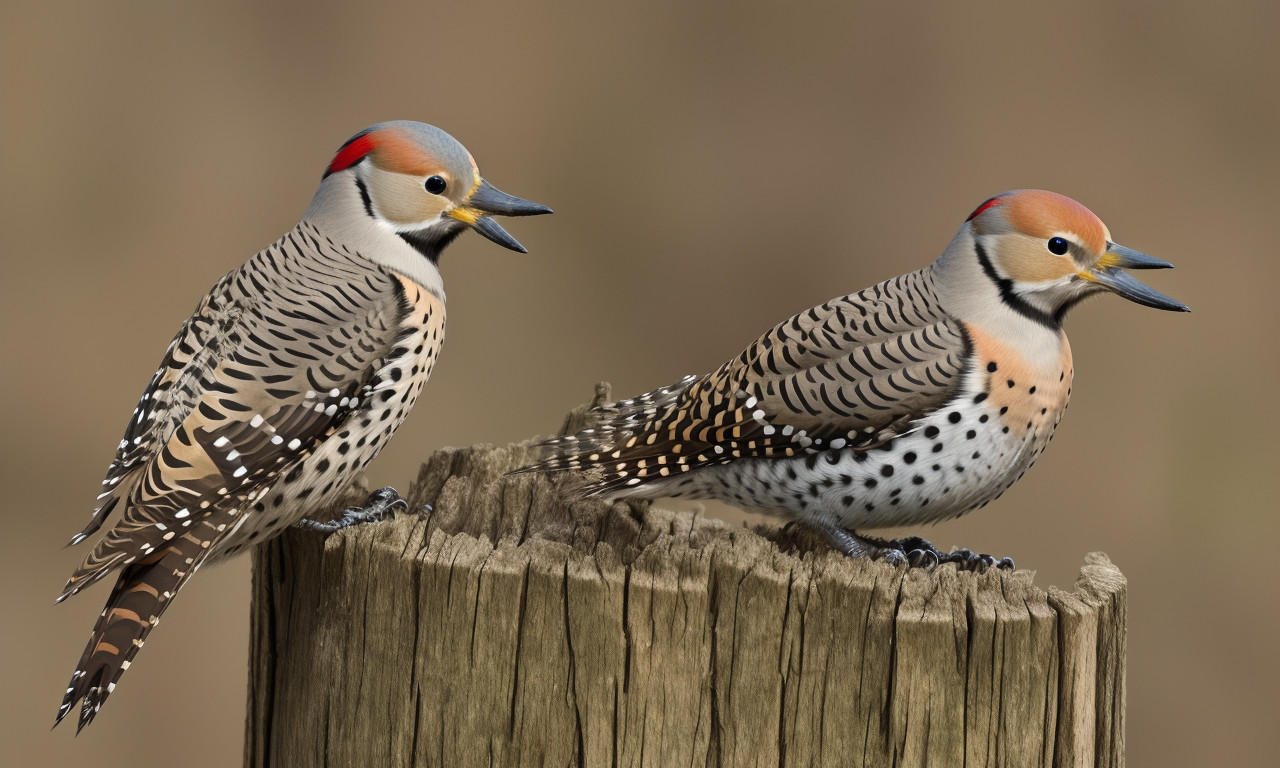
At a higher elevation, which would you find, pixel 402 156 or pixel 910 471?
pixel 402 156

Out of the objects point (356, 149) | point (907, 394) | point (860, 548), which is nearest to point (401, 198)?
point (356, 149)

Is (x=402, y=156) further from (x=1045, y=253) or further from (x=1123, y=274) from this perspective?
(x=1123, y=274)

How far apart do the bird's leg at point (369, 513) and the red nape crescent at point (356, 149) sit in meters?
1.05

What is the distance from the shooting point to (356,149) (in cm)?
398

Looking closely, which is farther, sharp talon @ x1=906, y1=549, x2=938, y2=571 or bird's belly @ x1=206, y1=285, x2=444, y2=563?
sharp talon @ x1=906, y1=549, x2=938, y2=571

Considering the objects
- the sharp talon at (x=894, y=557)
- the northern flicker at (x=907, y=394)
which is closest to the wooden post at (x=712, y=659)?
the sharp talon at (x=894, y=557)

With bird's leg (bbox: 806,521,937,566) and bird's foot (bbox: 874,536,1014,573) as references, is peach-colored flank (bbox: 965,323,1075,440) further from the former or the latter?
bird's leg (bbox: 806,521,937,566)

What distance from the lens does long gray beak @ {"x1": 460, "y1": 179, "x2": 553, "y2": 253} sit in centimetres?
397

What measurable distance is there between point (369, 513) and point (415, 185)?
1.02 m

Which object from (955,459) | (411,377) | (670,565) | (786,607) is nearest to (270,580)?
(411,377)

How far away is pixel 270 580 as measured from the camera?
374 cm

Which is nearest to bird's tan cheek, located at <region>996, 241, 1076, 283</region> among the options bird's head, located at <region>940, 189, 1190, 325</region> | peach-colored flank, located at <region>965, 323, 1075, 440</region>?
bird's head, located at <region>940, 189, 1190, 325</region>

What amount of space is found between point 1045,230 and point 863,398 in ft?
2.32

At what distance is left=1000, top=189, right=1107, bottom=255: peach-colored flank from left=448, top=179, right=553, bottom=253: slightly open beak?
55.9 inches
